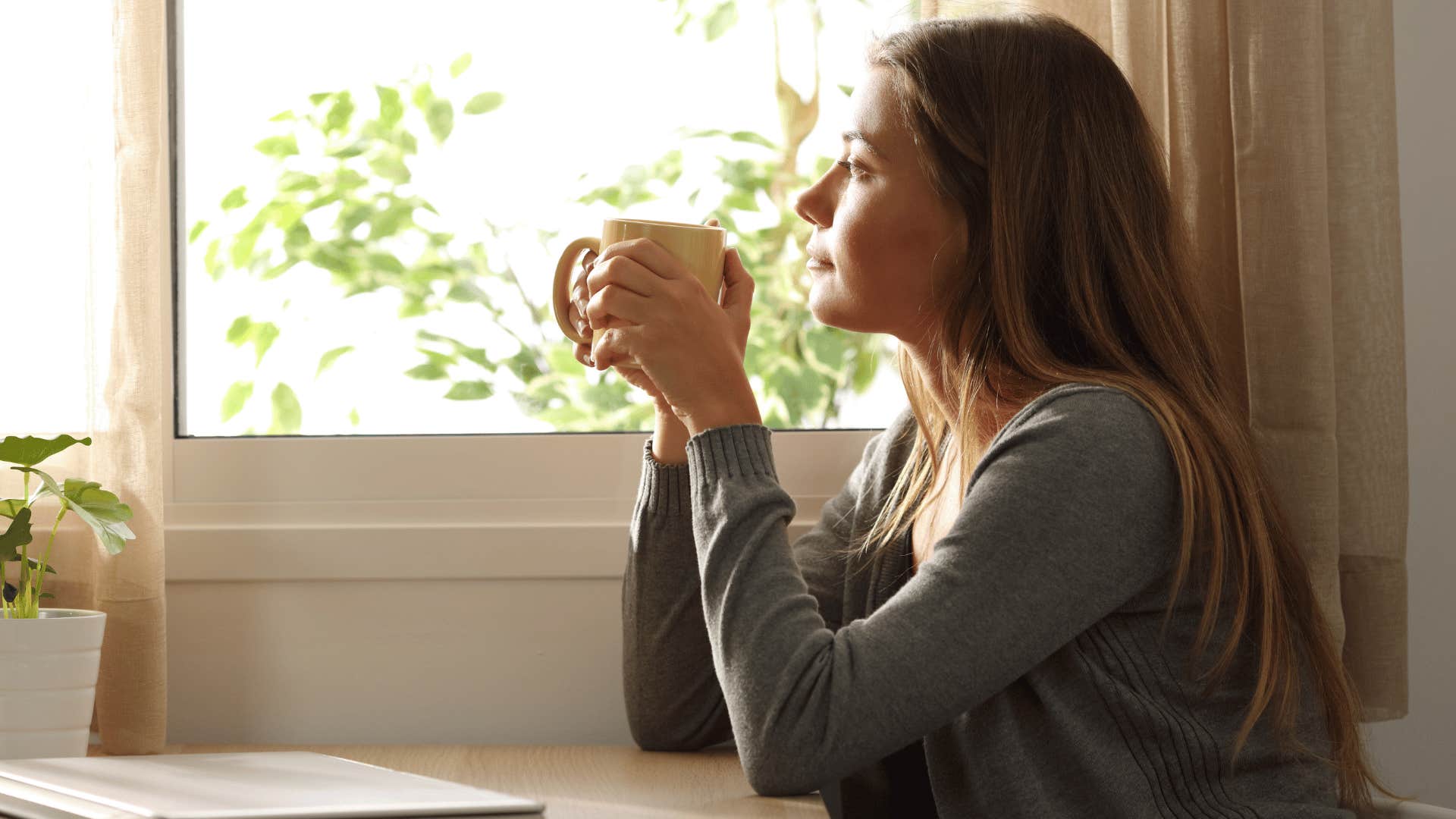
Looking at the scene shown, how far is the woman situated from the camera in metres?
0.86

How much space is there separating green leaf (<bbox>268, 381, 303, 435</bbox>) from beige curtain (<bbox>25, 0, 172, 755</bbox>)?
212mm

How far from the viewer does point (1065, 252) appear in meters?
1.00

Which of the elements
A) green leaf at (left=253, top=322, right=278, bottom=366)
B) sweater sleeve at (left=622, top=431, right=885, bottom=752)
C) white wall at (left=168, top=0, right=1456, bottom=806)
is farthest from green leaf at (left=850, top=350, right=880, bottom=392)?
green leaf at (left=253, top=322, right=278, bottom=366)

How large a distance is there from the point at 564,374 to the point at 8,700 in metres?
0.61

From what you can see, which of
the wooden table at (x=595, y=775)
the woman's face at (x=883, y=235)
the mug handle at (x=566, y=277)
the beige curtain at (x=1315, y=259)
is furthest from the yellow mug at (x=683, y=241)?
the beige curtain at (x=1315, y=259)

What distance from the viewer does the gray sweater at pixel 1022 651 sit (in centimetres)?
85

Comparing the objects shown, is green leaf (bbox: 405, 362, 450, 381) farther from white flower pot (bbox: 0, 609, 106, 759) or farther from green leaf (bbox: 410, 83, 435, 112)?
white flower pot (bbox: 0, 609, 106, 759)

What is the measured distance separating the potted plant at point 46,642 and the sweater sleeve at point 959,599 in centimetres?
51

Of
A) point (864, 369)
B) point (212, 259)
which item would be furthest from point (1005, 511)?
point (212, 259)

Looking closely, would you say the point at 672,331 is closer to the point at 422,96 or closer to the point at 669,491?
the point at 669,491

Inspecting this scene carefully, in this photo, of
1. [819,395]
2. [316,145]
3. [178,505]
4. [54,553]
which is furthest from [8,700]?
[819,395]

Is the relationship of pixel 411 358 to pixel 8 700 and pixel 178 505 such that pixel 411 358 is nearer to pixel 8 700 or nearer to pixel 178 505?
pixel 178 505

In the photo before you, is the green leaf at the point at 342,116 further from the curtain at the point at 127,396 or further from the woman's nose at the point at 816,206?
the woman's nose at the point at 816,206

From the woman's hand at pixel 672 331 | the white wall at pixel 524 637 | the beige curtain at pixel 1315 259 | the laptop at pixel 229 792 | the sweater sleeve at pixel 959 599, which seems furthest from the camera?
the white wall at pixel 524 637
